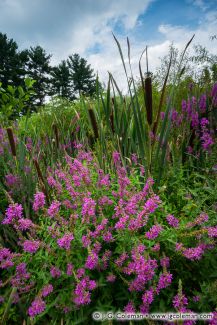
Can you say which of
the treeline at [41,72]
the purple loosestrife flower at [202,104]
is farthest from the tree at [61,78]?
the purple loosestrife flower at [202,104]

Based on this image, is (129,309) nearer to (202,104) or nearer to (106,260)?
(106,260)

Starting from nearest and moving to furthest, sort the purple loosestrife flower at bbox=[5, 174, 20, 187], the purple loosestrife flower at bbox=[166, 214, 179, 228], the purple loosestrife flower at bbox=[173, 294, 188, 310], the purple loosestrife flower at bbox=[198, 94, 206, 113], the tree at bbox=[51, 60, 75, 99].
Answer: the purple loosestrife flower at bbox=[173, 294, 188, 310] < the purple loosestrife flower at bbox=[166, 214, 179, 228] < the purple loosestrife flower at bbox=[5, 174, 20, 187] < the purple loosestrife flower at bbox=[198, 94, 206, 113] < the tree at bbox=[51, 60, 75, 99]

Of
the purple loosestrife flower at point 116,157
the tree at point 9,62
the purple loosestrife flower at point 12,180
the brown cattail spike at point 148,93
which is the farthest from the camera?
the tree at point 9,62

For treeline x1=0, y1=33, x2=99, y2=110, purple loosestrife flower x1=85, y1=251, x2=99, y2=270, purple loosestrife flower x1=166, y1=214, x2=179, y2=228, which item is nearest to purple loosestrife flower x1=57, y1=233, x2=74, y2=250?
purple loosestrife flower x1=85, y1=251, x2=99, y2=270

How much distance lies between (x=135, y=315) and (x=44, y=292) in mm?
514

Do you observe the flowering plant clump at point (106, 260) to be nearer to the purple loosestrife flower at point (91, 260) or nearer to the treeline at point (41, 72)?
the purple loosestrife flower at point (91, 260)

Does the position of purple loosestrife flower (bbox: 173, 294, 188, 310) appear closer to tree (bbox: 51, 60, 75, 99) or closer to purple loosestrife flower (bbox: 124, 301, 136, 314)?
purple loosestrife flower (bbox: 124, 301, 136, 314)

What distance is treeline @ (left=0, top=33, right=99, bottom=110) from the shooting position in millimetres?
46397

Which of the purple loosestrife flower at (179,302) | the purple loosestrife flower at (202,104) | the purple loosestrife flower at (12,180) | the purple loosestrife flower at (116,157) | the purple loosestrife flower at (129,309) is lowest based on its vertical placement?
the purple loosestrife flower at (129,309)

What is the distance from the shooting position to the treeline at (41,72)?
46397mm

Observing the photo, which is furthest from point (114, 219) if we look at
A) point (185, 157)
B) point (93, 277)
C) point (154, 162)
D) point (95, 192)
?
point (185, 157)

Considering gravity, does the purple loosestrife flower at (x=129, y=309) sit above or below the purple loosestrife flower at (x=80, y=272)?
below

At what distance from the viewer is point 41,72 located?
55156mm

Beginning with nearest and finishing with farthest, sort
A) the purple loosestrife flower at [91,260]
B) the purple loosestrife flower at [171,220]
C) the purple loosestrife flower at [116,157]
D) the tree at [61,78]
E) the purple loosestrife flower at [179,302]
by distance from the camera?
the purple loosestrife flower at [179,302]
the purple loosestrife flower at [91,260]
the purple loosestrife flower at [171,220]
the purple loosestrife flower at [116,157]
the tree at [61,78]
